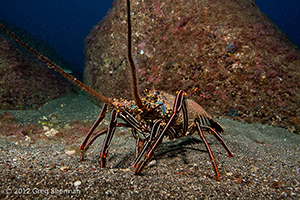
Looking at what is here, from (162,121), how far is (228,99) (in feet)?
12.1

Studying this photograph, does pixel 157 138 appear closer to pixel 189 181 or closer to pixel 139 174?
pixel 139 174

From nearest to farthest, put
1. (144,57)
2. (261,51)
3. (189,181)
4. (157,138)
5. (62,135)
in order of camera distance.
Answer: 1. (189,181)
2. (157,138)
3. (62,135)
4. (261,51)
5. (144,57)

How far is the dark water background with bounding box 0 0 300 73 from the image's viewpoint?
71.1 meters

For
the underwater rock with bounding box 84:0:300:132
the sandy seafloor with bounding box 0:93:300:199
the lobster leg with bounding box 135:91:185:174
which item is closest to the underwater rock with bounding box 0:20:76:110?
the underwater rock with bounding box 84:0:300:132

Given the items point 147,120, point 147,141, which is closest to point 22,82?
point 147,120

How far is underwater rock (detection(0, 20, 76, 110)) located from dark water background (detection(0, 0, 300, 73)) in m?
58.8

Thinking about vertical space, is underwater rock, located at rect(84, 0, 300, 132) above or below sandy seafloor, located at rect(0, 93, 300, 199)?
above

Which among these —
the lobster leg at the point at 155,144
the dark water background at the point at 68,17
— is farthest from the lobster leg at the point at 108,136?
the dark water background at the point at 68,17

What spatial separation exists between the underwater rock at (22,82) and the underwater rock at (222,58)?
5.32 metres

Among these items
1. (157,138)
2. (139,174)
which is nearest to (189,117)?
(157,138)

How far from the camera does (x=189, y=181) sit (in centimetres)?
189

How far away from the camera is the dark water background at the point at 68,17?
233 ft

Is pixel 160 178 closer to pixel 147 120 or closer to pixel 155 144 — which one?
pixel 155 144

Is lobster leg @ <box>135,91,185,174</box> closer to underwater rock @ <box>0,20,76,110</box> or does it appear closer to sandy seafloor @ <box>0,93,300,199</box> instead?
sandy seafloor @ <box>0,93,300,199</box>
